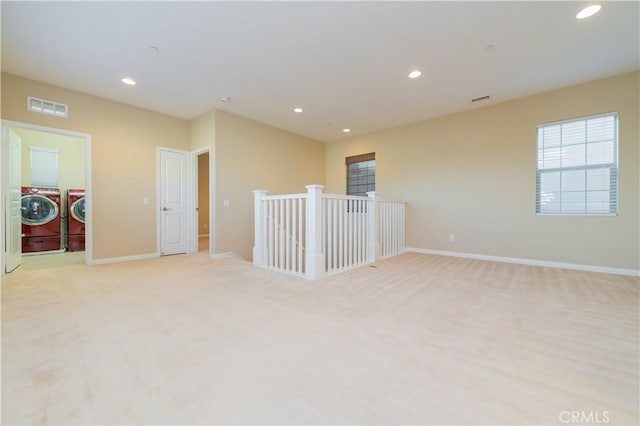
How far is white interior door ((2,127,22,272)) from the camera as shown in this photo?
3.29 metres

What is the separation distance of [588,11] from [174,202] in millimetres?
6209

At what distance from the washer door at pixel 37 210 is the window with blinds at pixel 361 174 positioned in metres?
6.42

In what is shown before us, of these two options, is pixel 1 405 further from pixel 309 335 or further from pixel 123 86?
pixel 123 86

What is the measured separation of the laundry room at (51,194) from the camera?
15.6 feet

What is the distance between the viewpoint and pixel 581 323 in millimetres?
1881

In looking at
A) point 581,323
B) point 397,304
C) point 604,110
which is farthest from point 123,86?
point 604,110

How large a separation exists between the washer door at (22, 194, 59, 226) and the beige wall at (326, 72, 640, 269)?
6869mm

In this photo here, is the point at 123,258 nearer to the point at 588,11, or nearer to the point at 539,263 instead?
the point at 588,11

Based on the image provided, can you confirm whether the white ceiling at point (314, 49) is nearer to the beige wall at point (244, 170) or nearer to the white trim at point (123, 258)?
the beige wall at point (244, 170)

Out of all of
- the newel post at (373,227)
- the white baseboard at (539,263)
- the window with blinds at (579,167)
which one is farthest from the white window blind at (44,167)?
the window with blinds at (579,167)

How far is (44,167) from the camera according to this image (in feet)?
16.9

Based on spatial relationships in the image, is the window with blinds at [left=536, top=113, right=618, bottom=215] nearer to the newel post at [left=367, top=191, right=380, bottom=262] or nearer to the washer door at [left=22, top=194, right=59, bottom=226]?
the newel post at [left=367, top=191, right=380, bottom=262]

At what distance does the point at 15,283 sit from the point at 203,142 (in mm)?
3166

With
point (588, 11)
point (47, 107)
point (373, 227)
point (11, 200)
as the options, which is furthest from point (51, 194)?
point (588, 11)
